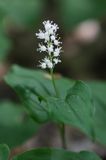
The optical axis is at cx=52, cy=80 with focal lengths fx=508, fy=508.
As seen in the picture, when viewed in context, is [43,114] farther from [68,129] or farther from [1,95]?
[1,95]

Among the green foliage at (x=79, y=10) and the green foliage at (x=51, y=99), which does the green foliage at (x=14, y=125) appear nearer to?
the green foliage at (x=51, y=99)

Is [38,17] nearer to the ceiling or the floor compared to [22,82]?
nearer to the ceiling

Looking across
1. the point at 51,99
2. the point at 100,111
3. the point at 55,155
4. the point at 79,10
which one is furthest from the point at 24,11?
the point at 55,155

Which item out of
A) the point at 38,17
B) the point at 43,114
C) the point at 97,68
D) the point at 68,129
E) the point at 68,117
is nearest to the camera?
the point at 68,117

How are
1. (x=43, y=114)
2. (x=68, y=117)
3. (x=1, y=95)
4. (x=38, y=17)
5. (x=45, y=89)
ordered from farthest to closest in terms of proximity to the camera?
1. (x=38, y=17)
2. (x=1, y=95)
3. (x=45, y=89)
4. (x=43, y=114)
5. (x=68, y=117)

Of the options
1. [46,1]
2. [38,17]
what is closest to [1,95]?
[38,17]

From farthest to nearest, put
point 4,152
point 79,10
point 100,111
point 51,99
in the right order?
1. point 79,10
2. point 100,111
3. point 51,99
4. point 4,152

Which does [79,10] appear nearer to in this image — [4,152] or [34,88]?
[34,88]

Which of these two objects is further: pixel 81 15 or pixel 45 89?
pixel 81 15
